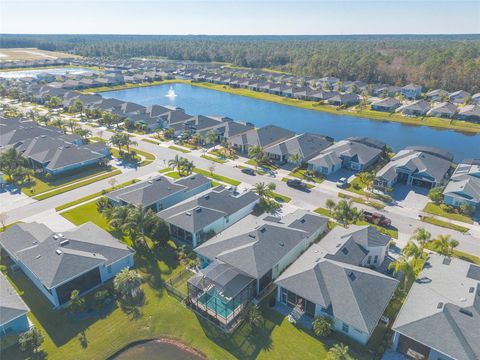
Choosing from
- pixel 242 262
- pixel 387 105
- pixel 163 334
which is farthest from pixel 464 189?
pixel 387 105

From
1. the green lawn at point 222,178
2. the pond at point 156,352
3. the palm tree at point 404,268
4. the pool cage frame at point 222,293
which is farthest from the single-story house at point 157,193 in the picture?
the palm tree at point 404,268

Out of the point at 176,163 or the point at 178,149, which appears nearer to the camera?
the point at 176,163

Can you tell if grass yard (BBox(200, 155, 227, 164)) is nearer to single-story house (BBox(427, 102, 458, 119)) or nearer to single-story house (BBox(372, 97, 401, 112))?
single-story house (BBox(372, 97, 401, 112))

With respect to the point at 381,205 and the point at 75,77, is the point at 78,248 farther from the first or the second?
the point at 75,77

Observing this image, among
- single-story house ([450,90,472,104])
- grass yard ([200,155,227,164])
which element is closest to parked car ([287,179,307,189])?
grass yard ([200,155,227,164])

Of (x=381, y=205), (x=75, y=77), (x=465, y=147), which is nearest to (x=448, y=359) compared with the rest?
(x=381, y=205)

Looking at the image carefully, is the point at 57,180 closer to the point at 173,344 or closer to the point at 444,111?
the point at 173,344

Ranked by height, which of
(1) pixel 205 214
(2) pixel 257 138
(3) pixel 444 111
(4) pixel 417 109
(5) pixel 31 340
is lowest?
(5) pixel 31 340
